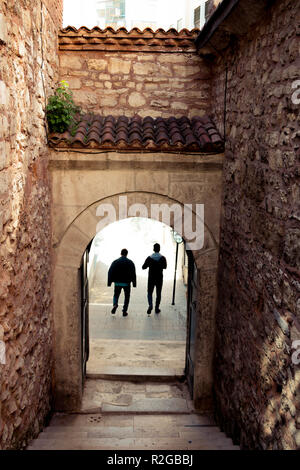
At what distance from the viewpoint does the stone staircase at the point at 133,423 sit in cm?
411

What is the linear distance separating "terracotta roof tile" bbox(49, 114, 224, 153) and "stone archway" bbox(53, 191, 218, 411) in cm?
61

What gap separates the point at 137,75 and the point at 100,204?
179 centimetres

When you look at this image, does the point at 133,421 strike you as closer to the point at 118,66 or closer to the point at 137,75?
the point at 137,75

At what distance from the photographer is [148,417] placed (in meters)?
5.11

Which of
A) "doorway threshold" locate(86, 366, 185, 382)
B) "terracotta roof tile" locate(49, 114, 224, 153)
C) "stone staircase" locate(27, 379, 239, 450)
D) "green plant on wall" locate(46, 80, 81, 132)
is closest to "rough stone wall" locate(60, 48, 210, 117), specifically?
"terracotta roof tile" locate(49, 114, 224, 153)

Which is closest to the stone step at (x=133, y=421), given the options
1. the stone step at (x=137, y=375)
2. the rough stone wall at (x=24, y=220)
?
the rough stone wall at (x=24, y=220)

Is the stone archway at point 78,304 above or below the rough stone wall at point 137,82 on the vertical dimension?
below

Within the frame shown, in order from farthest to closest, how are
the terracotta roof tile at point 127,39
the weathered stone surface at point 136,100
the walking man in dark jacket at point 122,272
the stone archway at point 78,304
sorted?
the walking man in dark jacket at point 122,272
the weathered stone surface at point 136,100
the terracotta roof tile at point 127,39
the stone archway at point 78,304

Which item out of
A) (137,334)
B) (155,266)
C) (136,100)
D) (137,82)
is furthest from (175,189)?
(137,334)

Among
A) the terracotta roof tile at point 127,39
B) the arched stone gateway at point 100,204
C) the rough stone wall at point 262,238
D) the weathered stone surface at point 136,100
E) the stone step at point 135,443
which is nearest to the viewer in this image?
the rough stone wall at point 262,238

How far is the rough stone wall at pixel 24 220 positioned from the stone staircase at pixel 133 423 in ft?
1.42

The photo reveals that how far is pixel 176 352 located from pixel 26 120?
474cm

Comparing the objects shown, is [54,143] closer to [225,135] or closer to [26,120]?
[26,120]

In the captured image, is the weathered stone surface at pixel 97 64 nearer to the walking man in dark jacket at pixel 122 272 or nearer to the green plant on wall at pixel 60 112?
the green plant on wall at pixel 60 112
